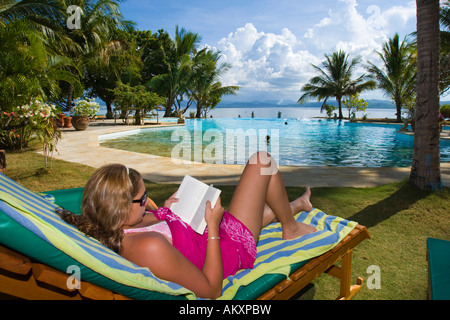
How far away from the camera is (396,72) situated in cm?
2155

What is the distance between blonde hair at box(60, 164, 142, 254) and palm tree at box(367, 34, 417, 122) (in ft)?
78.0

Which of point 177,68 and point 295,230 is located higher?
point 177,68

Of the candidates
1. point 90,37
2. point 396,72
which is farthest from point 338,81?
point 90,37

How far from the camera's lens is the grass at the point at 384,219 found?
2240 millimetres

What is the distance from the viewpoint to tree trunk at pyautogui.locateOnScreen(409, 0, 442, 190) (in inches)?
134

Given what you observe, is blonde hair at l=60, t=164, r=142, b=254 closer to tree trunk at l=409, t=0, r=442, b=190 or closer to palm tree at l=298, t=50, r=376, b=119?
tree trunk at l=409, t=0, r=442, b=190

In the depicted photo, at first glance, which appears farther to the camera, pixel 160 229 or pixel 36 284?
pixel 160 229

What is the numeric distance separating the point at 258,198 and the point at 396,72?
2424 cm

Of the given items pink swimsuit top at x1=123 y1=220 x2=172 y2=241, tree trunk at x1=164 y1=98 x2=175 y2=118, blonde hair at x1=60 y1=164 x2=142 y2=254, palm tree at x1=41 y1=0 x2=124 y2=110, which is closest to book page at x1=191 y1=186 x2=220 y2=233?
pink swimsuit top at x1=123 y1=220 x2=172 y2=241

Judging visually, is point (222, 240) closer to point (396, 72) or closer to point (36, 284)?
point (36, 284)

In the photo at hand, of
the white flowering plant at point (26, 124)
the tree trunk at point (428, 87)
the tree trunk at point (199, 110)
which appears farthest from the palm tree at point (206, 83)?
the tree trunk at point (428, 87)

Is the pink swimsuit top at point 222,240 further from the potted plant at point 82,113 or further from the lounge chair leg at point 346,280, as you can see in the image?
the potted plant at point 82,113
